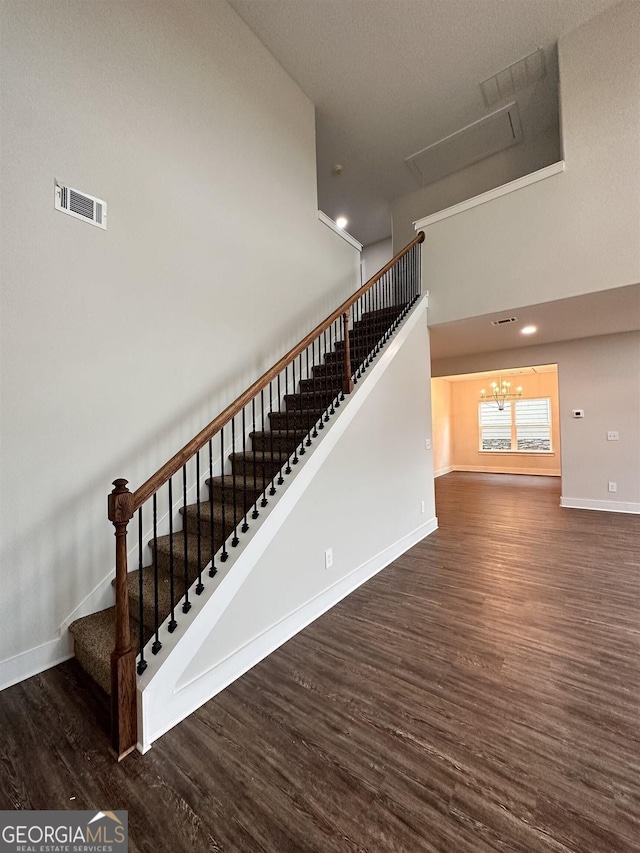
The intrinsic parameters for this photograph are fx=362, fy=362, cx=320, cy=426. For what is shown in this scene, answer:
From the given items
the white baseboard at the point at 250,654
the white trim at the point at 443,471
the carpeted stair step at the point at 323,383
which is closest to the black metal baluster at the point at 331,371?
the carpeted stair step at the point at 323,383

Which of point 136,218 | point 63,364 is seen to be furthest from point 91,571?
point 136,218

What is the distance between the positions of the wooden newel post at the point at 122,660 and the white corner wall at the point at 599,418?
20.3 feet

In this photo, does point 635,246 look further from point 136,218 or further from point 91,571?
point 91,571

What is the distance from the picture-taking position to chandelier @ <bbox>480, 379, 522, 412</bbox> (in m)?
9.37

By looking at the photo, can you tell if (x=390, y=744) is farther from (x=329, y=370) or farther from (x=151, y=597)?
(x=329, y=370)

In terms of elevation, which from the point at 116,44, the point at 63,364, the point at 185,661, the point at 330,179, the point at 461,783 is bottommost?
the point at 461,783

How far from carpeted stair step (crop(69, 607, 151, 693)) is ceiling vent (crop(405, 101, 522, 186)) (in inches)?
277

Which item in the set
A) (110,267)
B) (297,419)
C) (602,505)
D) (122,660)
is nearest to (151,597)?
(122,660)

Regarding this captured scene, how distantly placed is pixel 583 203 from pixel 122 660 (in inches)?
208

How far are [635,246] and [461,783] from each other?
174 inches

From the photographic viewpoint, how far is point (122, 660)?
161 cm

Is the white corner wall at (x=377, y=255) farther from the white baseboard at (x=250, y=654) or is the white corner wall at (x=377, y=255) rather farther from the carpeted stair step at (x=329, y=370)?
the white baseboard at (x=250, y=654)

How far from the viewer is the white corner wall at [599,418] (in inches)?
205

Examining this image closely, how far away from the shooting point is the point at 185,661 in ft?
5.99
